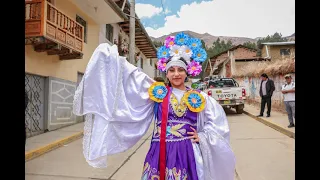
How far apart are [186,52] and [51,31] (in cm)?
599

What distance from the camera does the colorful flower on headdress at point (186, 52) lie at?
2.31 metres

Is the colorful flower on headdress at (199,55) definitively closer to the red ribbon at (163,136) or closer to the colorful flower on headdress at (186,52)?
the colorful flower on headdress at (186,52)

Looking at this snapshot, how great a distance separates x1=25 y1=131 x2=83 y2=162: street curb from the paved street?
0.18 meters

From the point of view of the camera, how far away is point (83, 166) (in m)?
4.69

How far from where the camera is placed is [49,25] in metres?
7.11

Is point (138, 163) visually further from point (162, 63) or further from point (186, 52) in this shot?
point (186, 52)

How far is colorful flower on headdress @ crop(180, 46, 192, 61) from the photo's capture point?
2.31 m

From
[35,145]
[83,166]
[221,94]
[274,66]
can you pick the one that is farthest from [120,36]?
[83,166]

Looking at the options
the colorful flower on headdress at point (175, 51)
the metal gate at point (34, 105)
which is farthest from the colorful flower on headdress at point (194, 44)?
the metal gate at point (34, 105)

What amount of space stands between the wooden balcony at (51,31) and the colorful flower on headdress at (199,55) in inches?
219

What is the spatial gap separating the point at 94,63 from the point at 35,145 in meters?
4.90

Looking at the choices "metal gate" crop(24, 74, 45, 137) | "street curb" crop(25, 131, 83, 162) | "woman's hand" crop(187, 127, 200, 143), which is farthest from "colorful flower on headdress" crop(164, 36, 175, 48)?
"metal gate" crop(24, 74, 45, 137)

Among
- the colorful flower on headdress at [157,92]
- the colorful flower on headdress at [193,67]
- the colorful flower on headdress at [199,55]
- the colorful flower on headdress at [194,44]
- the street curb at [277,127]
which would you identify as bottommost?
the street curb at [277,127]
